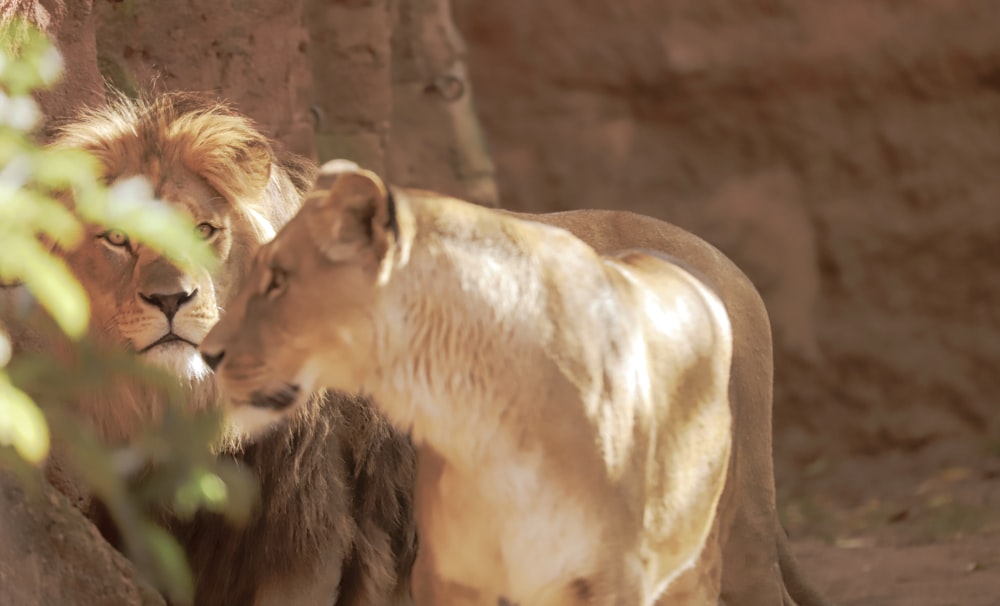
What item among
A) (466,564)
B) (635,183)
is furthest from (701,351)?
(635,183)

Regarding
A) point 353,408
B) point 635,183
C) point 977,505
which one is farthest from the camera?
point 635,183

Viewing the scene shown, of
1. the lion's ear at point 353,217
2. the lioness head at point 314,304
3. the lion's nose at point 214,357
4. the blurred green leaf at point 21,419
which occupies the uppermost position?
the blurred green leaf at point 21,419

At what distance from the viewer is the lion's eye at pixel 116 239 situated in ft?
10.7

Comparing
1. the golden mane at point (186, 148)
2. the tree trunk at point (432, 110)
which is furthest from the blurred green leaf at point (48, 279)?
the tree trunk at point (432, 110)

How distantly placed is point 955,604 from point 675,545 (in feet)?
6.86

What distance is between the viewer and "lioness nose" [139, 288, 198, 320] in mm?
3104

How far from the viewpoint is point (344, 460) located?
376 centimetres

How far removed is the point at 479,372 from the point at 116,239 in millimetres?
1113

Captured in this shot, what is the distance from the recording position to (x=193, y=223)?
3311 mm

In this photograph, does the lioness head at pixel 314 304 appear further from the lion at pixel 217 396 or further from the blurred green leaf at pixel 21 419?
the blurred green leaf at pixel 21 419

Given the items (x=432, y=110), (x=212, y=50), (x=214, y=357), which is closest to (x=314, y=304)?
(x=214, y=357)

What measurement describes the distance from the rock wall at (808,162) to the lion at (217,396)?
4.38 m

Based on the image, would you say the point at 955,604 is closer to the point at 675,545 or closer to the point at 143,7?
the point at 675,545

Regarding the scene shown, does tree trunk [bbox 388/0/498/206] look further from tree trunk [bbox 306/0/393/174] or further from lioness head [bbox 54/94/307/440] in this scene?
lioness head [bbox 54/94/307/440]
